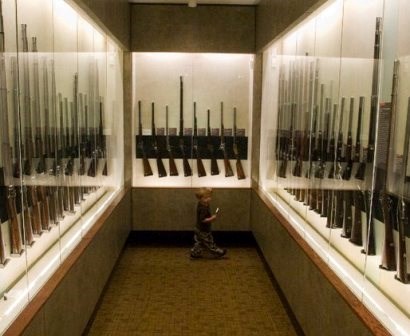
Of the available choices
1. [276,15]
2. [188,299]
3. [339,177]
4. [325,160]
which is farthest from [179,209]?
[339,177]

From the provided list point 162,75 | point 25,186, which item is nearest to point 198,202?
point 162,75

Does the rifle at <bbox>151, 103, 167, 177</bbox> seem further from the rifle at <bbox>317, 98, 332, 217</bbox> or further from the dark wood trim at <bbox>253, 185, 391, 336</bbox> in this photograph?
the rifle at <bbox>317, 98, 332, 217</bbox>

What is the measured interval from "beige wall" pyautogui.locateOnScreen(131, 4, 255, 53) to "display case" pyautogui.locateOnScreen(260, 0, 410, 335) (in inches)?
56.6

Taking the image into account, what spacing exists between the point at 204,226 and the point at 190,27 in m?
2.25

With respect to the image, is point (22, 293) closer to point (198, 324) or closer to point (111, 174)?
point (198, 324)

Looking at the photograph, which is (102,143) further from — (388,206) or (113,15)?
(388,206)

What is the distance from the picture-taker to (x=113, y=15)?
4578mm

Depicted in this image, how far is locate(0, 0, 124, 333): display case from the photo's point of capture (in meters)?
2.29

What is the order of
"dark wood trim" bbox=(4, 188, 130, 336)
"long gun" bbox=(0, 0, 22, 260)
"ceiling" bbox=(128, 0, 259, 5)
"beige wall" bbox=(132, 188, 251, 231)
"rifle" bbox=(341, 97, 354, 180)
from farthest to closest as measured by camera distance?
"beige wall" bbox=(132, 188, 251, 231) < "ceiling" bbox=(128, 0, 259, 5) < "rifle" bbox=(341, 97, 354, 180) < "long gun" bbox=(0, 0, 22, 260) < "dark wood trim" bbox=(4, 188, 130, 336)

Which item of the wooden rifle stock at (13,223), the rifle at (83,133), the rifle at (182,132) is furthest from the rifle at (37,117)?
the rifle at (182,132)

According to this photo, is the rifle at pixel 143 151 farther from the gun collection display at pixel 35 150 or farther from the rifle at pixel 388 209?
the rifle at pixel 388 209

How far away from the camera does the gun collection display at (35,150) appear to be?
228cm

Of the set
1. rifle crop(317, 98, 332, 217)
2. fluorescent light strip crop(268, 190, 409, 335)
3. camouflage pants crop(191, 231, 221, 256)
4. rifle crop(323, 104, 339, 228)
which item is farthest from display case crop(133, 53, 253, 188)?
rifle crop(323, 104, 339, 228)

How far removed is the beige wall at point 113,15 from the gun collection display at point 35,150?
491mm
